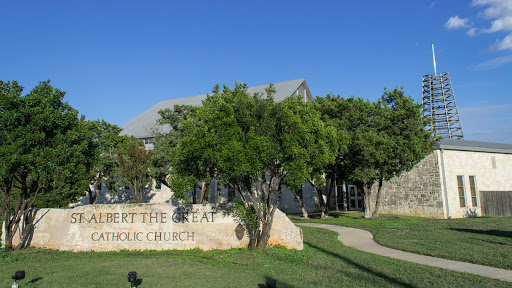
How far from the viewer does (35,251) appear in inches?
437

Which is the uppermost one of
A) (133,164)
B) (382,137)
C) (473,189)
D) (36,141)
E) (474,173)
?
(382,137)

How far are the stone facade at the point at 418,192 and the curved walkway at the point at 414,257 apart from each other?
1103 centimetres

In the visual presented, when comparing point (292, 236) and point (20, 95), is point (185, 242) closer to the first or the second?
point (292, 236)

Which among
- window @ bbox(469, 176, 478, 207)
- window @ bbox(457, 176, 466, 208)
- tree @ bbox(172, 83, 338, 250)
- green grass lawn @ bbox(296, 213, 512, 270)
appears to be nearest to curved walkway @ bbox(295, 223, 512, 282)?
green grass lawn @ bbox(296, 213, 512, 270)

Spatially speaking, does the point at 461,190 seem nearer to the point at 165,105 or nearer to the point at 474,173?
the point at 474,173

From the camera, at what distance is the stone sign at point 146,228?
11055mm

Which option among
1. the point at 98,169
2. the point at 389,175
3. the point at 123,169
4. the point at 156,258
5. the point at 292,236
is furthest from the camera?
the point at 98,169

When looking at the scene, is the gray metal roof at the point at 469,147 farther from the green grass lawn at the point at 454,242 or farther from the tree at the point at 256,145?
the tree at the point at 256,145

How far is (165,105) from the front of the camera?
42844 mm

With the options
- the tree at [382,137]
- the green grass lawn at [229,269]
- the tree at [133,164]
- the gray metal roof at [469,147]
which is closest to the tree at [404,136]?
the tree at [382,137]

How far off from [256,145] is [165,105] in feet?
117

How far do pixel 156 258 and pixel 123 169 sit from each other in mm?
13464

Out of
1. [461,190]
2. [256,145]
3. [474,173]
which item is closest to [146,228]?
[256,145]

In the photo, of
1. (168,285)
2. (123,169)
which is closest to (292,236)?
(168,285)
